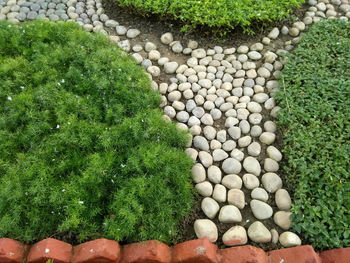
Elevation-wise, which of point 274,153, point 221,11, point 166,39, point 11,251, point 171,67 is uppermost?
point 221,11

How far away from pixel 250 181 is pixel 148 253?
1067mm

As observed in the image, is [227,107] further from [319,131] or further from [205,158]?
[319,131]

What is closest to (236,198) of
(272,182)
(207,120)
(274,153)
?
(272,182)

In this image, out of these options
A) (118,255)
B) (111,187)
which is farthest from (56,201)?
(118,255)

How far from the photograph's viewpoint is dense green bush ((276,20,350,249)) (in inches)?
88.7

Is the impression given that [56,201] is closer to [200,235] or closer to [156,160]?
[156,160]

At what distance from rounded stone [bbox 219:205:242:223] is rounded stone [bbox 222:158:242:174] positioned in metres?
0.36

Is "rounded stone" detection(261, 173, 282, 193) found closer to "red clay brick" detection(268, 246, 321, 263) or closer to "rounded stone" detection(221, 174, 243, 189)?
"rounded stone" detection(221, 174, 243, 189)

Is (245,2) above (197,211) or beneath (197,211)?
above

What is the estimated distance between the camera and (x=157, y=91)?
10.3 feet

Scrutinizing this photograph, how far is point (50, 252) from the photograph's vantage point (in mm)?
2010

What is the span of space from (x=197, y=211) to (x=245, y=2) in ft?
8.83

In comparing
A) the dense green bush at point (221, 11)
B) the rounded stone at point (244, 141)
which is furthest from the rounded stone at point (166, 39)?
the rounded stone at point (244, 141)

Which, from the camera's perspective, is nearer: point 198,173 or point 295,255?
point 295,255
